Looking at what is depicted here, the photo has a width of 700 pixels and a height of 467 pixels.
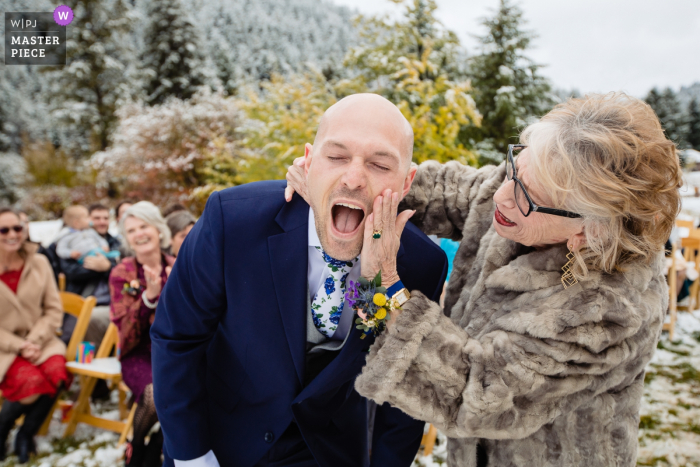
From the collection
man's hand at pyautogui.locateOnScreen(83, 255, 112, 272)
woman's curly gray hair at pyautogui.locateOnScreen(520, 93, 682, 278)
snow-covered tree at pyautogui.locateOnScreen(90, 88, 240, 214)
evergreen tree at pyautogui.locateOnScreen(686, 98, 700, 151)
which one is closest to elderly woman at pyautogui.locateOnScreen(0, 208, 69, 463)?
man's hand at pyautogui.locateOnScreen(83, 255, 112, 272)

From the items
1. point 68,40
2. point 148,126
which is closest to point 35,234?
point 148,126

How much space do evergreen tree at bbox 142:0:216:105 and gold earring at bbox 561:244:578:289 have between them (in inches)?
1019

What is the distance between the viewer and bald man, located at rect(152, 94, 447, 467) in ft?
4.61

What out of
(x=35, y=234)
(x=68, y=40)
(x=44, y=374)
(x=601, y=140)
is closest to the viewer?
(x=601, y=140)

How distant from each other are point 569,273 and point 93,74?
85.9 ft

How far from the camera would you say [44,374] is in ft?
12.7

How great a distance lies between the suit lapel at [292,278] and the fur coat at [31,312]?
3.56 meters

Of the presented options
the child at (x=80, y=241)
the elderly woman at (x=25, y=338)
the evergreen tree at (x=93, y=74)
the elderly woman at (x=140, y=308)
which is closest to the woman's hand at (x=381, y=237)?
the elderly woman at (x=140, y=308)

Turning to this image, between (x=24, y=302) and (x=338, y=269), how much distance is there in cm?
389

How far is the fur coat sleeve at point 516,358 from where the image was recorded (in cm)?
138

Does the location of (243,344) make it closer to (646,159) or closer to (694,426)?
(646,159)

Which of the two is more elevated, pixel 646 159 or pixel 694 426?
pixel 646 159

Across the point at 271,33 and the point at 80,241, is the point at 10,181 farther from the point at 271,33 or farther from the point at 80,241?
the point at 271,33

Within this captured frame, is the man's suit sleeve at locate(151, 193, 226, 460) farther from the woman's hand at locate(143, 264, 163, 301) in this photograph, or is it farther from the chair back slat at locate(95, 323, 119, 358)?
the chair back slat at locate(95, 323, 119, 358)
